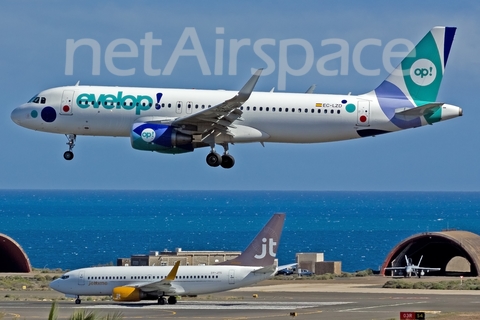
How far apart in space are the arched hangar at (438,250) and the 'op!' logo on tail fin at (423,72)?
4428cm

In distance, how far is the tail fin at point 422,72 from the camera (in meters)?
77.1

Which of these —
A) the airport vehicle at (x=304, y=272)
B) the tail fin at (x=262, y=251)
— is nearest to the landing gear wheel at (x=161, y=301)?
the tail fin at (x=262, y=251)

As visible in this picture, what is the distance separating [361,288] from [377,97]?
33086 mm

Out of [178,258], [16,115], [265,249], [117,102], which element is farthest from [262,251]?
[178,258]

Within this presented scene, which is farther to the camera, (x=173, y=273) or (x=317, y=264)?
(x=317, y=264)

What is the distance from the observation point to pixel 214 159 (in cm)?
7200

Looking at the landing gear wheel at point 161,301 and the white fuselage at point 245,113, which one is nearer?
the white fuselage at point 245,113

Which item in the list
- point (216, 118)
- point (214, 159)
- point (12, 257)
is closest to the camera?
point (216, 118)

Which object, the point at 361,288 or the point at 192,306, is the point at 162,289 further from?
the point at 361,288

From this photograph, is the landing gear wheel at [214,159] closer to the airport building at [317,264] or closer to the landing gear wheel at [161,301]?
the landing gear wheel at [161,301]

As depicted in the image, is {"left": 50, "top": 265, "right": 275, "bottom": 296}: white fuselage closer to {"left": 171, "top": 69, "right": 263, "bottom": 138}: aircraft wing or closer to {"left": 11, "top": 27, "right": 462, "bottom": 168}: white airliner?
{"left": 11, "top": 27, "right": 462, "bottom": 168}: white airliner

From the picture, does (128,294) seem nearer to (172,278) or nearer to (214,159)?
(172,278)

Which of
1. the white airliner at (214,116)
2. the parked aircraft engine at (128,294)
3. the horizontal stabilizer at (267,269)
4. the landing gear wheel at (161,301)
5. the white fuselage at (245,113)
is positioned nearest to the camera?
the white airliner at (214,116)

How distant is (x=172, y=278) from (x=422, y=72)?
2362 centimetres
